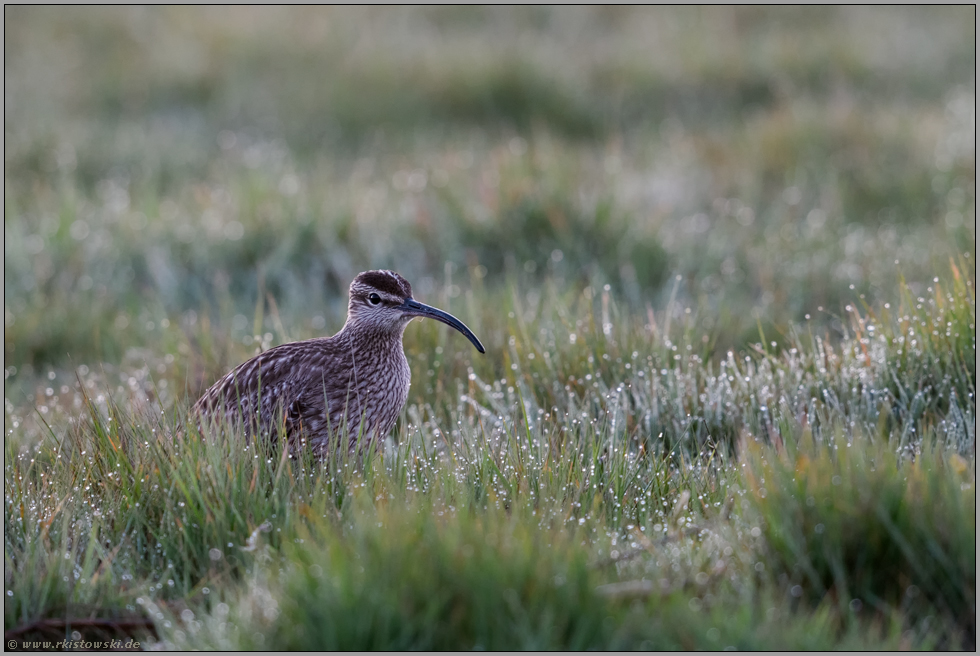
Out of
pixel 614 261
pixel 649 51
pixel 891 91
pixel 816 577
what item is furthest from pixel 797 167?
pixel 816 577

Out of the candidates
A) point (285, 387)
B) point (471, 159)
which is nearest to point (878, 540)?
point (285, 387)

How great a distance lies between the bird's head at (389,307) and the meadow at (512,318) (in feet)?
1.51

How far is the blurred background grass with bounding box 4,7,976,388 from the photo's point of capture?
7551mm

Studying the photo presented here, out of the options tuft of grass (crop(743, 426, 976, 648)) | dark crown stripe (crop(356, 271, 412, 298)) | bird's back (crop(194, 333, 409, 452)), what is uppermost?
dark crown stripe (crop(356, 271, 412, 298))

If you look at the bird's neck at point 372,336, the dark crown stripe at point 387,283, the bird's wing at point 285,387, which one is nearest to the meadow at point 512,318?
the bird's wing at point 285,387

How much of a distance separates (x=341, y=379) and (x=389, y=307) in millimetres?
499

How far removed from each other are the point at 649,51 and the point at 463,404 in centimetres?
961

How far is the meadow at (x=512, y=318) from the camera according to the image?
2914 millimetres

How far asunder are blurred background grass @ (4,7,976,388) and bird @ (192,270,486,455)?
1163 mm

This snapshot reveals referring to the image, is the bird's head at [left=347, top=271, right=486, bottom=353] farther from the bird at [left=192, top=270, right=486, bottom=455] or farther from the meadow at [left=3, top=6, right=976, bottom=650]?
the meadow at [left=3, top=6, right=976, bottom=650]

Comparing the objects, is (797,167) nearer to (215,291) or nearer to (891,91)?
(891,91)

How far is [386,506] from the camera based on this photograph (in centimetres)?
321

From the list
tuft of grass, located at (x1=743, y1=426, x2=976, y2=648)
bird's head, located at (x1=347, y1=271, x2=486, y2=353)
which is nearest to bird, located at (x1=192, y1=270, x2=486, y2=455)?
bird's head, located at (x1=347, y1=271, x2=486, y2=353)

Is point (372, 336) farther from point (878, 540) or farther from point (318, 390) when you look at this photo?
point (878, 540)
